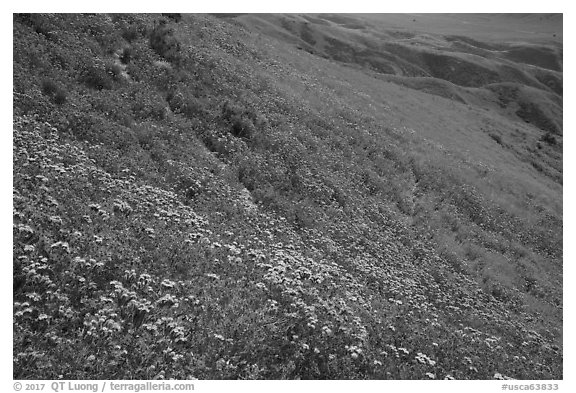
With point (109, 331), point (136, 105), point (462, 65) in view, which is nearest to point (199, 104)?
point (136, 105)

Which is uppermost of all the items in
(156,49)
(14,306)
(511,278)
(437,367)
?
(156,49)

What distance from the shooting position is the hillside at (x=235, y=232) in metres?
9.43

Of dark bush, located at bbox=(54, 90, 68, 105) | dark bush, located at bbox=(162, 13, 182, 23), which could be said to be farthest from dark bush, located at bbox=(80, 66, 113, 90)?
dark bush, located at bbox=(162, 13, 182, 23)

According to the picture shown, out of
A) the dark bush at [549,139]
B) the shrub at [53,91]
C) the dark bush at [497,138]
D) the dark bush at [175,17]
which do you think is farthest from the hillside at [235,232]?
the dark bush at [549,139]

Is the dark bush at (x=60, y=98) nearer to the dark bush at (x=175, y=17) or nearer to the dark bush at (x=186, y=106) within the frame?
the dark bush at (x=186, y=106)

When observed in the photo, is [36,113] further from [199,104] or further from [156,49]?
[156,49]

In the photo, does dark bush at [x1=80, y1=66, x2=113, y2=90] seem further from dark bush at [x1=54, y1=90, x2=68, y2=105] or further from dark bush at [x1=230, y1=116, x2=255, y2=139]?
dark bush at [x1=230, y1=116, x2=255, y2=139]

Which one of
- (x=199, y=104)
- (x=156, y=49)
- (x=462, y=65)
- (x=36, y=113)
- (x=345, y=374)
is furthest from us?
A: (x=462, y=65)

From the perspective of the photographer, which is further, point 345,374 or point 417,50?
point 417,50

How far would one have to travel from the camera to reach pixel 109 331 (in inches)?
338

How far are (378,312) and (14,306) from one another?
970cm

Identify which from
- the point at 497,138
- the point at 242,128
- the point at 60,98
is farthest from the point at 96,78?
the point at 497,138

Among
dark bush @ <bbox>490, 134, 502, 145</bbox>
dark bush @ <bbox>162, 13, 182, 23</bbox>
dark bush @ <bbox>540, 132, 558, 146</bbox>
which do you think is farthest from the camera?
dark bush @ <bbox>540, 132, 558, 146</bbox>

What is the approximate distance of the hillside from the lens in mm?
9430
